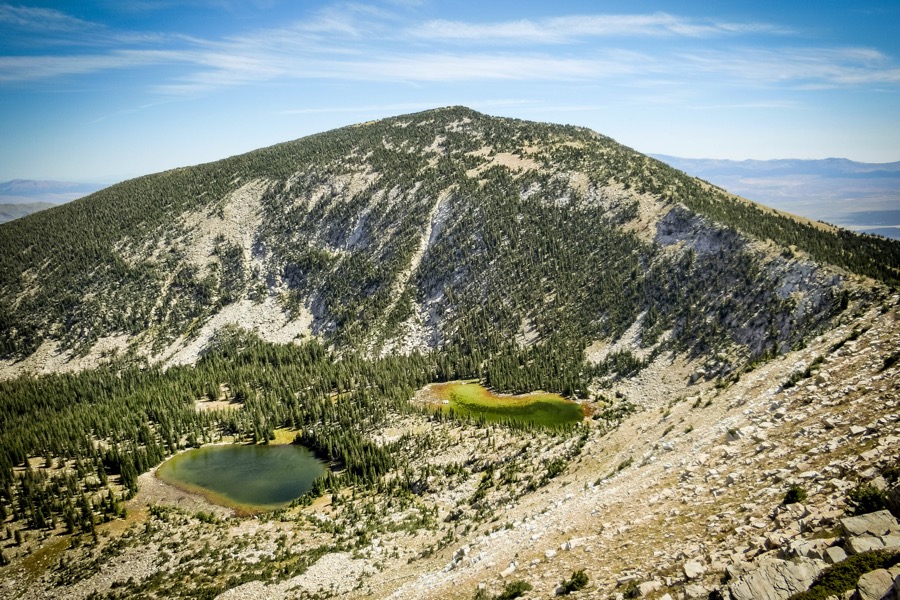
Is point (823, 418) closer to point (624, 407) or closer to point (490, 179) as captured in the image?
point (624, 407)

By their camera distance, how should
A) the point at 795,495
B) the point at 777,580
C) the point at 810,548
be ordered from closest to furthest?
the point at 777,580 → the point at 810,548 → the point at 795,495

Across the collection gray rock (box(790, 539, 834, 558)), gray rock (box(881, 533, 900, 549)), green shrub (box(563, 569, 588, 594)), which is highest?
gray rock (box(881, 533, 900, 549))

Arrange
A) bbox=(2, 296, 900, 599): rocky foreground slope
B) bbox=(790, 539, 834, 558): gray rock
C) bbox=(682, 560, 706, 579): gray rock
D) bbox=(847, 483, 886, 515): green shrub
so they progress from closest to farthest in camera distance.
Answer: bbox=(790, 539, 834, 558): gray rock → bbox=(847, 483, 886, 515): green shrub → bbox=(682, 560, 706, 579): gray rock → bbox=(2, 296, 900, 599): rocky foreground slope

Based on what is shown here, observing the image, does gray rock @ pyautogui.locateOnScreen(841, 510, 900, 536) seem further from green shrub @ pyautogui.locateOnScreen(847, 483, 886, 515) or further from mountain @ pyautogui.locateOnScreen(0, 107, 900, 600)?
green shrub @ pyautogui.locateOnScreen(847, 483, 886, 515)

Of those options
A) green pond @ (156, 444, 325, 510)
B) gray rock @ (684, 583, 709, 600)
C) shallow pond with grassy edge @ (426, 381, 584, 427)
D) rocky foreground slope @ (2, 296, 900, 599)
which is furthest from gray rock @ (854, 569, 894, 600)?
green pond @ (156, 444, 325, 510)

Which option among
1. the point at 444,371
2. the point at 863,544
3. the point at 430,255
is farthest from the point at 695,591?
the point at 430,255

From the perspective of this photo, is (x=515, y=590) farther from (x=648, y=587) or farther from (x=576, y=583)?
(x=648, y=587)

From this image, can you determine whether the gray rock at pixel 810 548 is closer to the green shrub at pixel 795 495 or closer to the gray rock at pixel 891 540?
the gray rock at pixel 891 540
